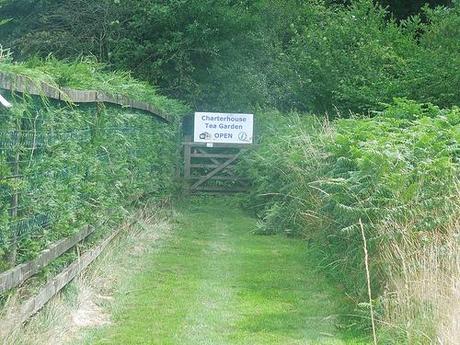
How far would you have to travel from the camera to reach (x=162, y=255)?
13617 millimetres

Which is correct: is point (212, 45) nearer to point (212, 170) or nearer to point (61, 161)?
point (212, 170)

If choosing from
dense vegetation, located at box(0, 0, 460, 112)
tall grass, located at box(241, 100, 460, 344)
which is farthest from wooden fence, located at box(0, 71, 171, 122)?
dense vegetation, located at box(0, 0, 460, 112)

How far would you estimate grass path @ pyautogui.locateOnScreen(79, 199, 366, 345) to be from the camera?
877 cm

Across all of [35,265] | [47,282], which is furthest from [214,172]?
[35,265]

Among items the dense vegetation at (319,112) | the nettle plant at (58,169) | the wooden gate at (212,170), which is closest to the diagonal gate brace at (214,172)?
the wooden gate at (212,170)

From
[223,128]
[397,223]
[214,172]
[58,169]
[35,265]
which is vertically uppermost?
[223,128]

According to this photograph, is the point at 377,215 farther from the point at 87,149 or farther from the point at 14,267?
the point at 14,267

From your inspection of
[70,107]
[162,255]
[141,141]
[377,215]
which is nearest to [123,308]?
[70,107]

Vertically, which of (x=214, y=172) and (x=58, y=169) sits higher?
(x=214, y=172)

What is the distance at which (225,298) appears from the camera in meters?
10.5

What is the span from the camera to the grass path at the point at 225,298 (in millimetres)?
8766

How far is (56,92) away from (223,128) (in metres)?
15.0

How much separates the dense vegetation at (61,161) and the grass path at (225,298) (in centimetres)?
101

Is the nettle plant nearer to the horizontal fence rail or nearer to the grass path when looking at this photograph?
the horizontal fence rail
